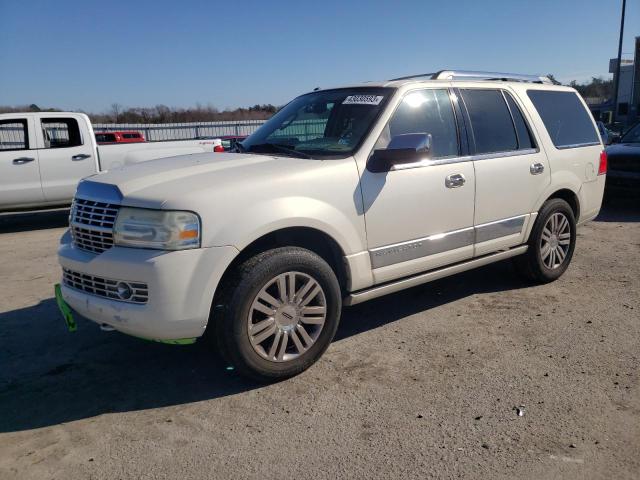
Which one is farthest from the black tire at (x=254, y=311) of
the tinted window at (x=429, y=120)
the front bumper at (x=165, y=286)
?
the tinted window at (x=429, y=120)

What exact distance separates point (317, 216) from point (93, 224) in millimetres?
1366

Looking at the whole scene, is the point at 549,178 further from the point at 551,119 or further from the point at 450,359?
the point at 450,359

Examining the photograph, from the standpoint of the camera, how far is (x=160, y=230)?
301 centimetres

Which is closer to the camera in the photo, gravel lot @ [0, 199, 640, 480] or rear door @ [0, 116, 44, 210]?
gravel lot @ [0, 199, 640, 480]

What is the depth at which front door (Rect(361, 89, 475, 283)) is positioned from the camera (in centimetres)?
381

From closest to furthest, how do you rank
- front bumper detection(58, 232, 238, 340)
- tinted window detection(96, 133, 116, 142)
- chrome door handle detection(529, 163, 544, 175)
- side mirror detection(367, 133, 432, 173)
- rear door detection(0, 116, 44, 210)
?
front bumper detection(58, 232, 238, 340) → side mirror detection(367, 133, 432, 173) → chrome door handle detection(529, 163, 544, 175) → rear door detection(0, 116, 44, 210) → tinted window detection(96, 133, 116, 142)

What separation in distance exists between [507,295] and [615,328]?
1033 mm

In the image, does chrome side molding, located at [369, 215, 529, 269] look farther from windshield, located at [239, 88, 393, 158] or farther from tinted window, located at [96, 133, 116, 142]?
tinted window, located at [96, 133, 116, 142]

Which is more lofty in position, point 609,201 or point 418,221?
point 418,221

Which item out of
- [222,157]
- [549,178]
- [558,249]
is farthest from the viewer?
[558,249]

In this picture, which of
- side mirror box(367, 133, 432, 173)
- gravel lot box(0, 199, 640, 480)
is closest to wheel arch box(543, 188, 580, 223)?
gravel lot box(0, 199, 640, 480)

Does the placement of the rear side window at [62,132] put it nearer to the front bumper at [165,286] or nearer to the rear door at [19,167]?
the rear door at [19,167]

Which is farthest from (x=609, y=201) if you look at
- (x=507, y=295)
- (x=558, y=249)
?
(x=507, y=295)

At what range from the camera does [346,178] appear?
3627mm
